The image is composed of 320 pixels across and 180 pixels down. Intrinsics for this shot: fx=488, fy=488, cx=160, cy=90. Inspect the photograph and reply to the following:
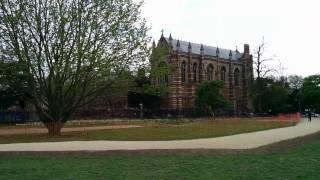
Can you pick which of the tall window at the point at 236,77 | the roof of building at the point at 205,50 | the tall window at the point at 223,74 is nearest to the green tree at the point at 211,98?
the roof of building at the point at 205,50

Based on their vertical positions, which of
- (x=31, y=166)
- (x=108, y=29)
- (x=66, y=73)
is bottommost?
(x=31, y=166)

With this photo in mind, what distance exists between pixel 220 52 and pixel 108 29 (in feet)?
226

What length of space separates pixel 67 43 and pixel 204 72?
199 feet

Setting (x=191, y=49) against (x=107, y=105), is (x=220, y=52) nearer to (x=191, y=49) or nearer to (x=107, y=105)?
(x=191, y=49)

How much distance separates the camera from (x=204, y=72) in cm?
9462

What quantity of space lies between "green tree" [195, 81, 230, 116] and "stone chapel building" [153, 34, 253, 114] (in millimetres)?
3817

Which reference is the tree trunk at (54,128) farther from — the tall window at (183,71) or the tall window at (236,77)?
the tall window at (236,77)

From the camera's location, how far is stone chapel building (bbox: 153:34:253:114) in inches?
3381

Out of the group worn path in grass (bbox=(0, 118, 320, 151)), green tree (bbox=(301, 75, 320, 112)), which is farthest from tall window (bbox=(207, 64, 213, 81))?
worn path in grass (bbox=(0, 118, 320, 151))

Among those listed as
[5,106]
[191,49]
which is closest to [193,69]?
[191,49]

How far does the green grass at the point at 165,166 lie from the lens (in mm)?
14489

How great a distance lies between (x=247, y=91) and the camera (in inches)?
4021

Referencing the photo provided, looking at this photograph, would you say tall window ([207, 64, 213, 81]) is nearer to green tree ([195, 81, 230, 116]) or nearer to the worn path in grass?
green tree ([195, 81, 230, 116])

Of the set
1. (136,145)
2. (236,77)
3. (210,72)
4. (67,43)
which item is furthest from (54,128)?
(236,77)
